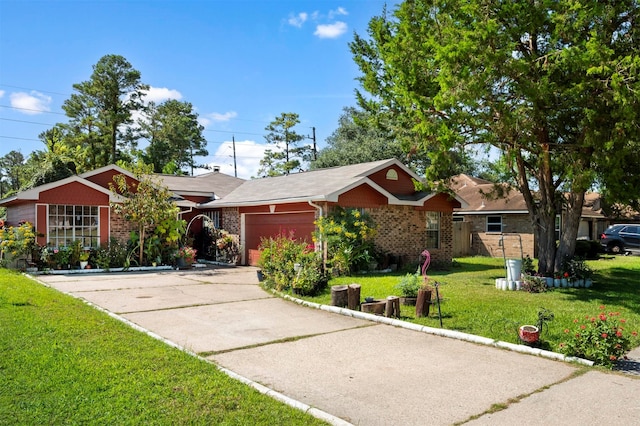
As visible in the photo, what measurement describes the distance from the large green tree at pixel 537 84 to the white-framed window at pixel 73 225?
38.0ft

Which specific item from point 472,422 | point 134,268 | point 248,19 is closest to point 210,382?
point 472,422

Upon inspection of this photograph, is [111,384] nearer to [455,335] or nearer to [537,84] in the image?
[455,335]

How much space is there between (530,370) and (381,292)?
5.55 metres

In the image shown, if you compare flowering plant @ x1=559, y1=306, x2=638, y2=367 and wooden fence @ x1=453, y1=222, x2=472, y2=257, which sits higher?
wooden fence @ x1=453, y1=222, x2=472, y2=257

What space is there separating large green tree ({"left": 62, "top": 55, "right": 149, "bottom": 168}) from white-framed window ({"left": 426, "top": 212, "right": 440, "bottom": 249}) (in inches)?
1181

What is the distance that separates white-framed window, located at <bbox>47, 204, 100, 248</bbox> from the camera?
54.5 ft

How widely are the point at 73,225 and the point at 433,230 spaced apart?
13133 mm

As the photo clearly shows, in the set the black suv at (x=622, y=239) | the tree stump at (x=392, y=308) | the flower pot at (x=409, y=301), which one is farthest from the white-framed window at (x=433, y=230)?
the black suv at (x=622, y=239)

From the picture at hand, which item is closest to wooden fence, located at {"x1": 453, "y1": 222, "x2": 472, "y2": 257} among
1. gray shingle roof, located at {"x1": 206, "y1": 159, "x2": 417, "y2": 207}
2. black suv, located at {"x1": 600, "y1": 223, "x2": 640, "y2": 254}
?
gray shingle roof, located at {"x1": 206, "y1": 159, "x2": 417, "y2": 207}

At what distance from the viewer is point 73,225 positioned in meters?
17.0

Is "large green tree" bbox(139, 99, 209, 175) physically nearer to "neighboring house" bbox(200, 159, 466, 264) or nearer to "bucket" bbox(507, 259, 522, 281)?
"neighboring house" bbox(200, 159, 466, 264)

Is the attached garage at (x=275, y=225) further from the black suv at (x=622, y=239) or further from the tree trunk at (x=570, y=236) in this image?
the black suv at (x=622, y=239)

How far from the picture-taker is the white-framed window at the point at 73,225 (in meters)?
16.6

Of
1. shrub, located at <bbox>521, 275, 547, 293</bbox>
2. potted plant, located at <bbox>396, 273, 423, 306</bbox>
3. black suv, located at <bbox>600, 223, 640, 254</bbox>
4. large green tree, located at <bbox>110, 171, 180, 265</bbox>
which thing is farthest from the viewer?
black suv, located at <bbox>600, 223, 640, 254</bbox>
